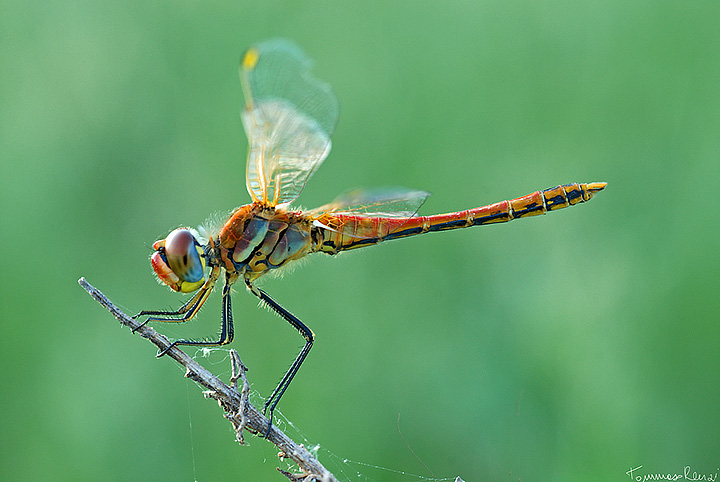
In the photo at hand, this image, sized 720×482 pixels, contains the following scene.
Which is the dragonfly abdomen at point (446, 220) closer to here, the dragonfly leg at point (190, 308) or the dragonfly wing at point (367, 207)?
the dragonfly wing at point (367, 207)

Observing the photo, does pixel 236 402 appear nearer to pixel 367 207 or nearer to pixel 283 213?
pixel 283 213

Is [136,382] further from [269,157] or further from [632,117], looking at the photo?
[632,117]

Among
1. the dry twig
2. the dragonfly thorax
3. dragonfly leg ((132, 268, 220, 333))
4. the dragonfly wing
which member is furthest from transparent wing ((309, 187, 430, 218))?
the dry twig

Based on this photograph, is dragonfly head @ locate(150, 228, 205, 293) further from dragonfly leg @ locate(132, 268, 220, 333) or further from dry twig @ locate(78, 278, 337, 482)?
dry twig @ locate(78, 278, 337, 482)

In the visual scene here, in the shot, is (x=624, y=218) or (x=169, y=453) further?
(x=624, y=218)

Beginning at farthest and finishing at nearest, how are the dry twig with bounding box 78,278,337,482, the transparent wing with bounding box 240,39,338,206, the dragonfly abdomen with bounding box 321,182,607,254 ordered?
1. the dragonfly abdomen with bounding box 321,182,607,254
2. the transparent wing with bounding box 240,39,338,206
3. the dry twig with bounding box 78,278,337,482

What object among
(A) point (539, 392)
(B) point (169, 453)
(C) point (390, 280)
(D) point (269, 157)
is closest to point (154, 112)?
(D) point (269, 157)
